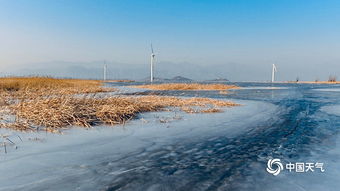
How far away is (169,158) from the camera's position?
164 inches

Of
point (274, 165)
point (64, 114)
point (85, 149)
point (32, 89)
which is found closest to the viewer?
point (274, 165)

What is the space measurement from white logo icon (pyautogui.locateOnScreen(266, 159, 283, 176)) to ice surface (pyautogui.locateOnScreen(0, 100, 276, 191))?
1.97 meters

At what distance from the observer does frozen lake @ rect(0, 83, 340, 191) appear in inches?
124

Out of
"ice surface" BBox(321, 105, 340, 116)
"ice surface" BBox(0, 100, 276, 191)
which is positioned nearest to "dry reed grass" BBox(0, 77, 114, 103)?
"ice surface" BBox(0, 100, 276, 191)

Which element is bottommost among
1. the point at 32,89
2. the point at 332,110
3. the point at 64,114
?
the point at 332,110

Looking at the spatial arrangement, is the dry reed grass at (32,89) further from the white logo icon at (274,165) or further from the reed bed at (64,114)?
the white logo icon at (274,165)

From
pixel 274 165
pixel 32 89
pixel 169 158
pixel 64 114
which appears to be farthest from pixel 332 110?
pixel 32 89

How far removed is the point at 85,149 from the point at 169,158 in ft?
5.26

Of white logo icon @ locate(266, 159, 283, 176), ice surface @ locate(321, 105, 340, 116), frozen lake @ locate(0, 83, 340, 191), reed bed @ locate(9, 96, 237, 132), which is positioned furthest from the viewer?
ice surface @ locate(321, 105, 340, 116)

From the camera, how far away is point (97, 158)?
4.18 meters

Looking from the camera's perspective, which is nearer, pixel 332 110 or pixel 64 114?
pixel 64 114

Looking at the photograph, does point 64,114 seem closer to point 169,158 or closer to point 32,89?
point 169,158

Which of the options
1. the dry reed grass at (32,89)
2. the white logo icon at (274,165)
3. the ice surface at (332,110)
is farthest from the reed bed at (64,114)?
the ice surface at (332,110)

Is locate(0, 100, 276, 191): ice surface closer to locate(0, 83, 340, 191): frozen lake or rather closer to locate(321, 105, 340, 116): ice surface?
locate(0, 83, 340, 191): frozen lake
